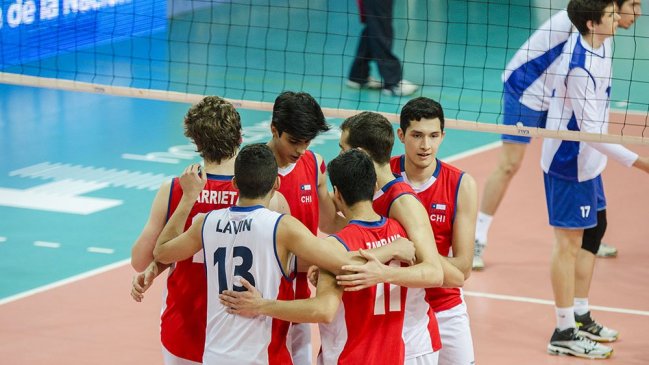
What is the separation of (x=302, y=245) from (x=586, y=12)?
3.78m

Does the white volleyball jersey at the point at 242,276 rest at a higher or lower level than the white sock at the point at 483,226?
higher

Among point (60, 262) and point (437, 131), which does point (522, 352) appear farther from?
point (60, 262)

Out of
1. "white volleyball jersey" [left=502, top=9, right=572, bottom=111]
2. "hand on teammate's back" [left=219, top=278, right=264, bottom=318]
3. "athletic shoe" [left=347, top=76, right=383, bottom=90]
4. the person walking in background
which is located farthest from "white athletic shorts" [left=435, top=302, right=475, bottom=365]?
"athletic shoe" [left=347, top=76, right=383, bottom=90]

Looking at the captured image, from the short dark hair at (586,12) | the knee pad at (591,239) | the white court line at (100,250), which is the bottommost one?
the white court line at (100,250)

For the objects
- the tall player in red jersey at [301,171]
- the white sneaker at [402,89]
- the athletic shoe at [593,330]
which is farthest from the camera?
the white sneaker at [402,89]

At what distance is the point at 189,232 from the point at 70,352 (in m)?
3.20

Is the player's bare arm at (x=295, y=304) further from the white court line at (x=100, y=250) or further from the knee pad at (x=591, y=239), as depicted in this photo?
the white court line at (x=100, y=250)

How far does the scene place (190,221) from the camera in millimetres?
5430

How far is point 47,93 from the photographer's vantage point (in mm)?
15445

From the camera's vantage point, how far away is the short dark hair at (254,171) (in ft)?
16.1

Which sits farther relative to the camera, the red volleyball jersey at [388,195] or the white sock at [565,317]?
the white sock at [565,317]

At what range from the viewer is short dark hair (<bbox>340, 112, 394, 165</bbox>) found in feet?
18.0

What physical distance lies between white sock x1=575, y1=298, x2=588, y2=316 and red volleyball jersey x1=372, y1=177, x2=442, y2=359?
2.83 metres

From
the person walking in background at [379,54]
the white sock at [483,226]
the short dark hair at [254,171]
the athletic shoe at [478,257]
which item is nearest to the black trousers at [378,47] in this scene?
the person walking in background at [379,54]
